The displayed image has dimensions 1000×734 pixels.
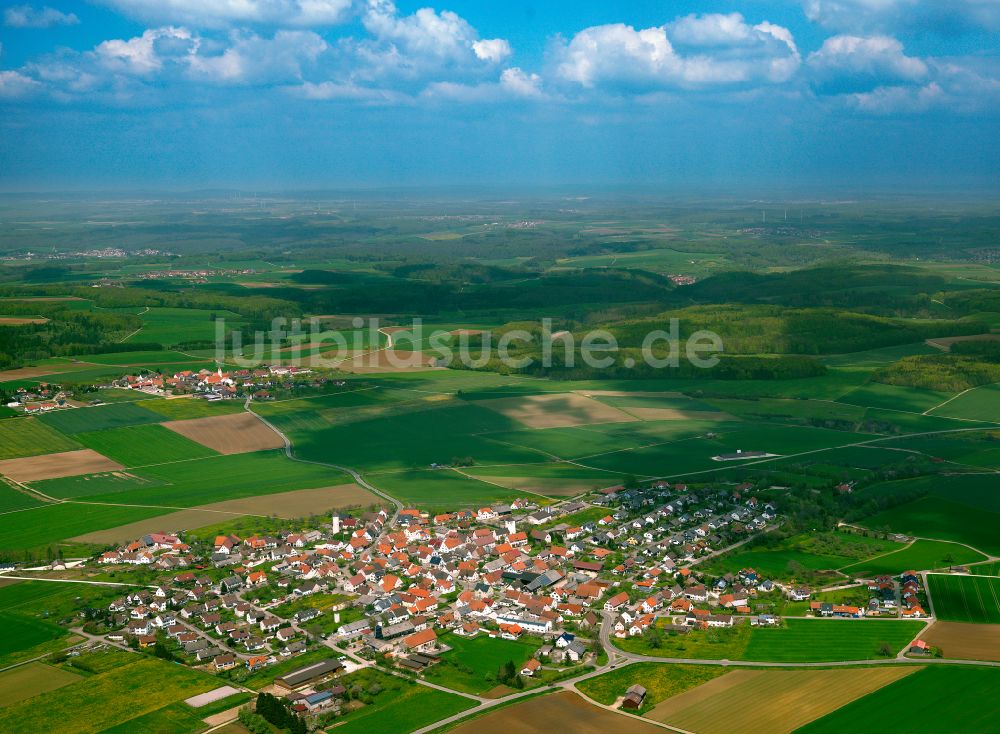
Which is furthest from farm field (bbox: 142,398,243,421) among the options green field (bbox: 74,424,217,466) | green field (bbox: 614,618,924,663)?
green field (bbox: 614,618,924,663)

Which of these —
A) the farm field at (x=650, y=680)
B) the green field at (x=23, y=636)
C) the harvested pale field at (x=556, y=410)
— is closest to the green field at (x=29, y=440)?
the green field at (x=23, y=636)

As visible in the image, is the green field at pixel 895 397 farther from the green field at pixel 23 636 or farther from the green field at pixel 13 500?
the green field at pixel 23 636

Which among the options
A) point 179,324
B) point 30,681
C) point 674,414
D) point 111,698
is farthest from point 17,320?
point 111,698

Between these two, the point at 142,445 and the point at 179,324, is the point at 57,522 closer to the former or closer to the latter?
the point at 142,445

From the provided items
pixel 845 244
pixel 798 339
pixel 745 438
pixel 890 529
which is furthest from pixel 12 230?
pixel 890 529

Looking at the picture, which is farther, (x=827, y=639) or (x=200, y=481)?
(x=200, y=481)

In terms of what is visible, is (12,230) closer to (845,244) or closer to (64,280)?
(64,280)
